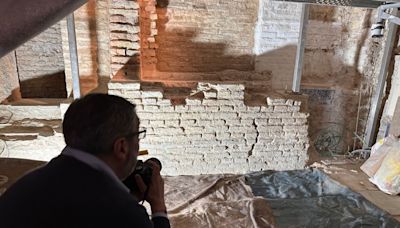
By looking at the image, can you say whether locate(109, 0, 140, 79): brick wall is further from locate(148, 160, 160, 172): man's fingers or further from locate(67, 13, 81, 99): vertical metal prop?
locate(148, 160, 160, 172): man's fingers

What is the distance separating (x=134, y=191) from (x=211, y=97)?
2577 millimetres

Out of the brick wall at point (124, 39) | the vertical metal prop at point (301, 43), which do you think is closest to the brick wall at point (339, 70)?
the vertical metal prop at point (301, 43)

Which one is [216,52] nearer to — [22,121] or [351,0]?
[351,0]

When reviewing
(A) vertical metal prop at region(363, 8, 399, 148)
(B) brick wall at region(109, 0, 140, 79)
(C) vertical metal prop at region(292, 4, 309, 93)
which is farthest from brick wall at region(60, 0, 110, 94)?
(A) vertical metal prop at region(363, 8, 399, 148)

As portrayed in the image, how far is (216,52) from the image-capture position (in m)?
4.93

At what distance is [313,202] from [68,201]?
1.87 metres

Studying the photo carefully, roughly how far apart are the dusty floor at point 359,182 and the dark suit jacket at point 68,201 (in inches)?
85.9

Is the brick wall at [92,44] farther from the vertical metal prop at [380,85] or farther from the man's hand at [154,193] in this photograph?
the vertical metal prop at [380,85]

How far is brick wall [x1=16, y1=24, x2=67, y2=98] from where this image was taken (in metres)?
5.57

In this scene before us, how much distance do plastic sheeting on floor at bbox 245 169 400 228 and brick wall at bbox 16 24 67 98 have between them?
5.16 meters

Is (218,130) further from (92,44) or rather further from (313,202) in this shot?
(92,44)

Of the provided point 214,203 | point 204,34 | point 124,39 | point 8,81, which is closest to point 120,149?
point 214,203

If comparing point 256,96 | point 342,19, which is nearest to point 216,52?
point 256,96

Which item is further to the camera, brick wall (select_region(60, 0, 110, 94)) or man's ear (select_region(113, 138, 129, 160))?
brick wall (select_region(60, 0, 110, 94))
